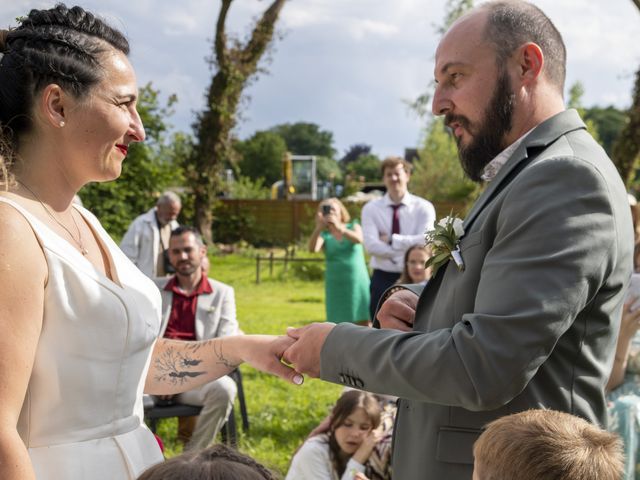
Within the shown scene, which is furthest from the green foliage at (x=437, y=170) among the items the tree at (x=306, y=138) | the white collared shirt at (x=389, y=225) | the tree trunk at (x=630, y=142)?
the tree at (x=306, y=138)

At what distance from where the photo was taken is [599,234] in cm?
174

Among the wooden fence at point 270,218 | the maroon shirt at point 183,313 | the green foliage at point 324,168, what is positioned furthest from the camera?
the green foliage at point 324,168

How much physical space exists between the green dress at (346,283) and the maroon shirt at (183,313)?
2555 mm

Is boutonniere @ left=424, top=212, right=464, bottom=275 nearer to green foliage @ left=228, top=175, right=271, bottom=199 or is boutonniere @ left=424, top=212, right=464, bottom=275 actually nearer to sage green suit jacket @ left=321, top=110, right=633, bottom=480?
sage green suit jacket @ left=321, top=110, right=633, bottom=480

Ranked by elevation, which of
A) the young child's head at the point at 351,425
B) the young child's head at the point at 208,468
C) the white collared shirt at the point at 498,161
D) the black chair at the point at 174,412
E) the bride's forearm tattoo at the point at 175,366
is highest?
the white collared shirt at the point at 498,161

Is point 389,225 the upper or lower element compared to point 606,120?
lower

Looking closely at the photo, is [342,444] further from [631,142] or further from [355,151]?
[355,151]

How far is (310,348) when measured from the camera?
213 centimetres

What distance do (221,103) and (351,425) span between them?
16.6 metres

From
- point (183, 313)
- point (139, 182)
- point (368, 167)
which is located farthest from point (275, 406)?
point (368, 167)

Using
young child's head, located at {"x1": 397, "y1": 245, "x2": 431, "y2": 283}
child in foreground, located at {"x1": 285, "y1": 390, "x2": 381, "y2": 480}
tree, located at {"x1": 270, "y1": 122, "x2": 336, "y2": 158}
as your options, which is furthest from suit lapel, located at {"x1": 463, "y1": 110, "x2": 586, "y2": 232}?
tree, located at {"x1": 270, "y1": 122, "x2": 336, "y2": 158}

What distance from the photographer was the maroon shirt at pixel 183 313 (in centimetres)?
579

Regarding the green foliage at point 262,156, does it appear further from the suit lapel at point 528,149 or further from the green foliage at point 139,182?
the suit lapel at point 528,149

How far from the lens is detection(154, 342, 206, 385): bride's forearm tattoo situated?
2432 mm
